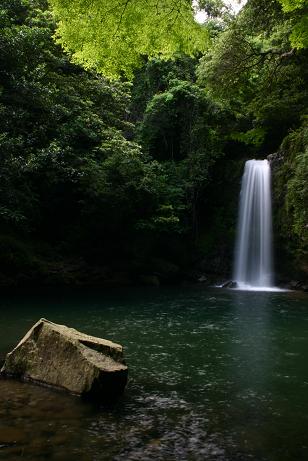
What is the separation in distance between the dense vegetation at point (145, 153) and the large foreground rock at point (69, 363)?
9.84m

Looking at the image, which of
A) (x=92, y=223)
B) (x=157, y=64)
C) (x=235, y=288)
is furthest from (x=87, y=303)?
(x=157, y=64)

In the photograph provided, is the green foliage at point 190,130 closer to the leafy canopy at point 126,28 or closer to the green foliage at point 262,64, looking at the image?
the green foliage at point 262,64

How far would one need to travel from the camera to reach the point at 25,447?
490cm

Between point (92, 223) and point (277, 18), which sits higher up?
point (277, 18)

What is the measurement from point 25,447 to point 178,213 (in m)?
21.6

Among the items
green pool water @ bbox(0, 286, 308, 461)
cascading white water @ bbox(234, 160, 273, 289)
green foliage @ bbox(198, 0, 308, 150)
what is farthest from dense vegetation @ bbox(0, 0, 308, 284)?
green pool water @ bbox(0, 286, 308, 461)

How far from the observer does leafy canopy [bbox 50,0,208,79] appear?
250 inches

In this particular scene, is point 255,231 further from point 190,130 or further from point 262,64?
point 262,64

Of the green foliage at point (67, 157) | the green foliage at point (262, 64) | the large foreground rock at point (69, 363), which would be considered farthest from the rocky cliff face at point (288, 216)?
the large foreground rock at point (69, 363)

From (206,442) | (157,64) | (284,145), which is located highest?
(157,64)

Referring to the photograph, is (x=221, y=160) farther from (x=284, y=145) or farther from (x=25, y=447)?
(x=25, y=447)

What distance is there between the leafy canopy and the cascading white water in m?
18.4

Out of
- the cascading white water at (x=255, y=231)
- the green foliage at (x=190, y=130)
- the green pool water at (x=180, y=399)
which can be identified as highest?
the green foliage at (x=190, y=130)

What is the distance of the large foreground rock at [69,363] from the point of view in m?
6.47
